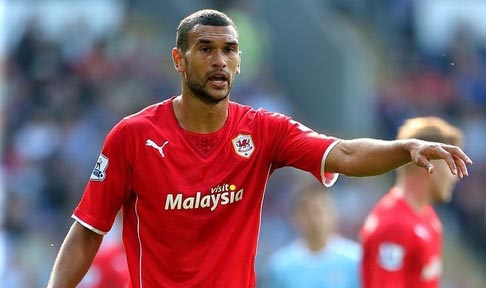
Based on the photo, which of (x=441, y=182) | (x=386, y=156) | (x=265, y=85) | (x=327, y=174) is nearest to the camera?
(x=386, y=156)

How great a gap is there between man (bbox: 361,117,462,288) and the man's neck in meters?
2.13

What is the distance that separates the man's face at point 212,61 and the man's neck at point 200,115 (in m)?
0.07

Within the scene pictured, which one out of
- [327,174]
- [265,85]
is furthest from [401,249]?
[265,85]

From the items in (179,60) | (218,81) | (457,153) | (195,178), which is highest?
(179,60)

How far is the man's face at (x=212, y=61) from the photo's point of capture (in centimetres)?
697

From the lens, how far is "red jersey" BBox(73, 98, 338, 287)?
7008 mm

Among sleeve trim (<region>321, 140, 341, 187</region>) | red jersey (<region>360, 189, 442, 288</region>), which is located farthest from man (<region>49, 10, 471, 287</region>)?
red jersey (<region>360, 189, 442, 288</region>)

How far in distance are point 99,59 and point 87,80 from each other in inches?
20.5

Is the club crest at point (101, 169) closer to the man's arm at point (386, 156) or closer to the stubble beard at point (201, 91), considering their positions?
the stubble beard at point (201, 91)

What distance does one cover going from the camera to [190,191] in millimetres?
7016

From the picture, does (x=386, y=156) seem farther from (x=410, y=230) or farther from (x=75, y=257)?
(x=410, y=230)

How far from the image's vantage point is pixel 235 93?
1739 cm

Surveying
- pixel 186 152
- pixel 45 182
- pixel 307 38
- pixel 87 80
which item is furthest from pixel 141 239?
pixel 307 38

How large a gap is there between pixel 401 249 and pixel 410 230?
0.47 feet
